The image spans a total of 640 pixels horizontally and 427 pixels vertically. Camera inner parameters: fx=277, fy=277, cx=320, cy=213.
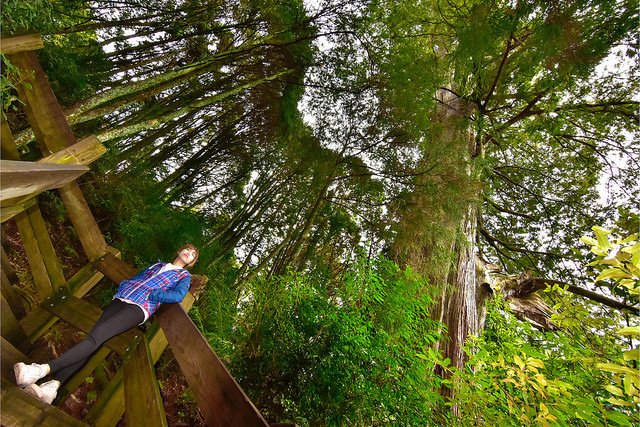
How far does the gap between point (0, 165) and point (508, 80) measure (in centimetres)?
674

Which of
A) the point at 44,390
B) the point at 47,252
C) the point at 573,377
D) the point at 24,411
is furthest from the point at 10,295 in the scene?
the point at 573,377

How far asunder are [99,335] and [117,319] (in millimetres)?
96

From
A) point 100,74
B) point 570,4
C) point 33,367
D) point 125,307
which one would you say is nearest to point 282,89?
point 100,74

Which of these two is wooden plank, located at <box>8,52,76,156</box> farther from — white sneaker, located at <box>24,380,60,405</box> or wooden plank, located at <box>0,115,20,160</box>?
white sneaker, located at <box>24,380,60,405</box>

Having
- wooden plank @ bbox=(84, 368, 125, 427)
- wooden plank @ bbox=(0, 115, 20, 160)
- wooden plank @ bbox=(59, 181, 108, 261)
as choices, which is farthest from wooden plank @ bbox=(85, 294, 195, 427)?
wooden plank @ bbox=(0, 115, 20, 160)

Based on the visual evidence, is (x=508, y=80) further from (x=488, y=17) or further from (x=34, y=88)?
(x=34, y=88)

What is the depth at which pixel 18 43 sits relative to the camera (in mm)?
1513

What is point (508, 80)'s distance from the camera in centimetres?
523

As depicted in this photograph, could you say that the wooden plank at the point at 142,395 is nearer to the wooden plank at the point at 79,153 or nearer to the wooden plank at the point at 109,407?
the wooden plank at the point at 109,407

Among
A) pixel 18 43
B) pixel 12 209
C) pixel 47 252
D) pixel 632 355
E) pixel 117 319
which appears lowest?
pixel 117 319

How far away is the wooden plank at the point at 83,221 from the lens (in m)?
1.72

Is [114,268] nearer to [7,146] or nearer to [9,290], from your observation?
[9,290]

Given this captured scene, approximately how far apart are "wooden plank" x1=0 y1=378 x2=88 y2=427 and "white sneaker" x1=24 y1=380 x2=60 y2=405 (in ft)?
0.74

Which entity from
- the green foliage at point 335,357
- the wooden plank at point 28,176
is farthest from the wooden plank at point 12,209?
the green foliage at point 335,357
